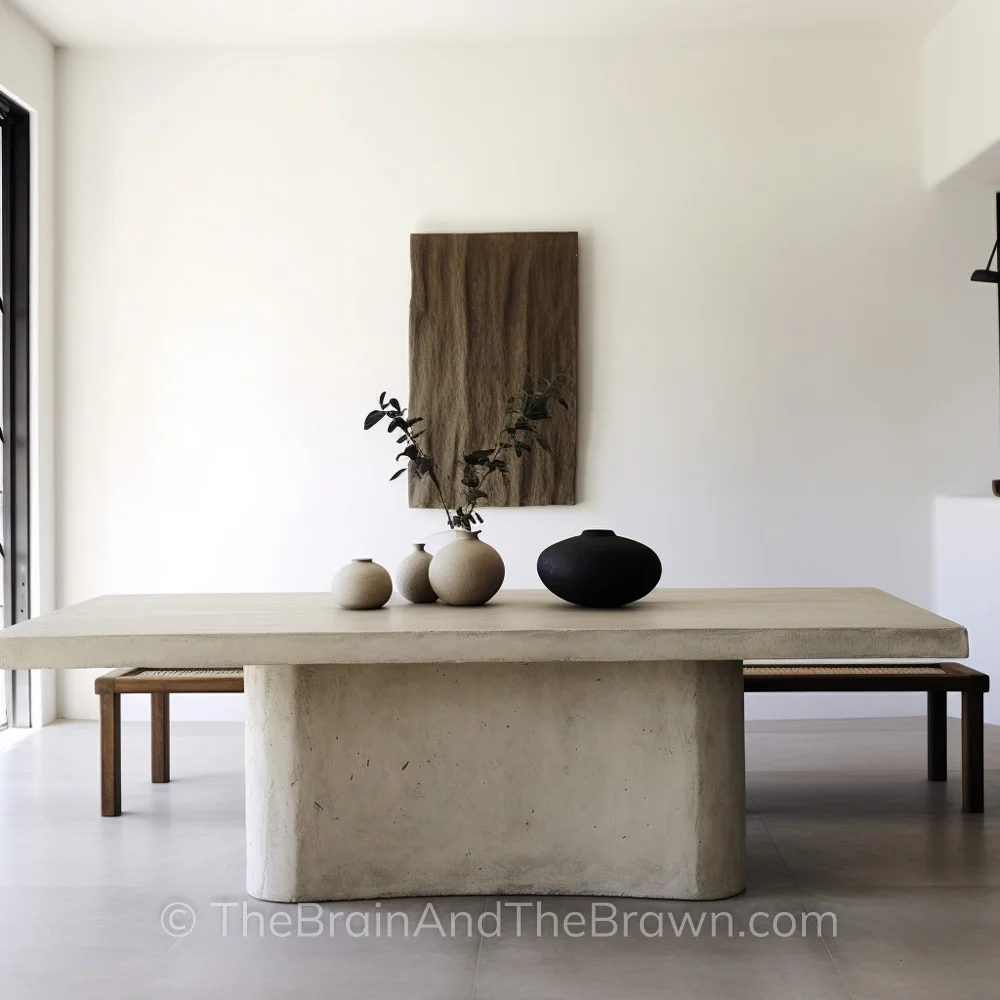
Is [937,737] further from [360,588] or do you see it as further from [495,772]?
[360,588]

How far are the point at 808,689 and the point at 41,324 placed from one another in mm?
3662

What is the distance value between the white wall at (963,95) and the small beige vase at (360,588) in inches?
122

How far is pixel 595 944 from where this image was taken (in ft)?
8.18

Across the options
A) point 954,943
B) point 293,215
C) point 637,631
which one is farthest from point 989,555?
point 293,215

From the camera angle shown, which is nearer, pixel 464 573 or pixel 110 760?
pixel 464 573

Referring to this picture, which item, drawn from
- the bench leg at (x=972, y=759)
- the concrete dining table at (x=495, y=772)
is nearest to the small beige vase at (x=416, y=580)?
the concrete dining table at (x=495, y=772)

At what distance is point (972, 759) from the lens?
3.49m

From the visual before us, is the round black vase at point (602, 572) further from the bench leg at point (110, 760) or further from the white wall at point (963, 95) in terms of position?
the white wall at point (963, 95)

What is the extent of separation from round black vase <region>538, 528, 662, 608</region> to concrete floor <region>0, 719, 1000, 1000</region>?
2.57 ft

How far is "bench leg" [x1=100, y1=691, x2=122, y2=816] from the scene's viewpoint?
3.51m

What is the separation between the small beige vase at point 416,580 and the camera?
9.70 feet

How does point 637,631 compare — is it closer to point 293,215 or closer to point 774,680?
point 774,680

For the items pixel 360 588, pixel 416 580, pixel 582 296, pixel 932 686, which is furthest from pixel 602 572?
pixel 582 296

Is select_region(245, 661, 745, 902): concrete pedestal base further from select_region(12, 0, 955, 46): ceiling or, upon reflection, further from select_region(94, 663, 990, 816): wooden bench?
select_region(12, 0, 955, 46): ceiling
